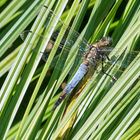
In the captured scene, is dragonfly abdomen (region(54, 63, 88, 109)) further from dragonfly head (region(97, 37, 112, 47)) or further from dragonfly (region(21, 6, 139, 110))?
dragonfly head (region(97, 37, 112, 47))

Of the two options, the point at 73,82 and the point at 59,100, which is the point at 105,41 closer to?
the point at 73,82

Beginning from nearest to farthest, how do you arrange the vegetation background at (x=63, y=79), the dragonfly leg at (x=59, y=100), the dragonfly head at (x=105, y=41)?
the vegetation background at (x=63, y=79), the dragonfly leg at (x=59, y=100), the dragonfly head at (x=105, y=41)

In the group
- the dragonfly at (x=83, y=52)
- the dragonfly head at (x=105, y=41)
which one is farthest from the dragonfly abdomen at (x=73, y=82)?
the dragonfly head at (x=105, y=41)

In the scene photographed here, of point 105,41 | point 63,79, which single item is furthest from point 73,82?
point 105,41

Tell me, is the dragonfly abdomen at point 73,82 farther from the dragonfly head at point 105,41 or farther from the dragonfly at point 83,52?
the dragonfly head at point 105,41

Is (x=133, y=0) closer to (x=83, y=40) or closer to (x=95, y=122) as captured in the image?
(x=83, y=40)

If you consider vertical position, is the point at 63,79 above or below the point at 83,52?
below
